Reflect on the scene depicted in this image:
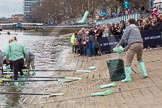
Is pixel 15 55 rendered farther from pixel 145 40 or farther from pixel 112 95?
pixel 145 40

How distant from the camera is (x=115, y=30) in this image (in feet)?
86.2

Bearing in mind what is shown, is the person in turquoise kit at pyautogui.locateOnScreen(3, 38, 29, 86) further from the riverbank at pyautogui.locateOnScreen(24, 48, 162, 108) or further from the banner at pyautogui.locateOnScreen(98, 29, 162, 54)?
the banner at pyautogui.locateOnScreen(98, 29, 162, 54)

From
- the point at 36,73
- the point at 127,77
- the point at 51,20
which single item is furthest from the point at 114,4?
the point at 51,20

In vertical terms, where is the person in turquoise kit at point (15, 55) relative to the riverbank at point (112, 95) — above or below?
above

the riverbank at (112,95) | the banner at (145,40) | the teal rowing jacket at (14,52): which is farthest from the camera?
the banner at (145,40)

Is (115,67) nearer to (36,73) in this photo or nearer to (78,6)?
(36,73)

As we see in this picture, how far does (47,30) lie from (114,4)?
198 feet

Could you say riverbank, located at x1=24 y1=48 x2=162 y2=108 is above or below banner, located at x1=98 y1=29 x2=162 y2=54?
below

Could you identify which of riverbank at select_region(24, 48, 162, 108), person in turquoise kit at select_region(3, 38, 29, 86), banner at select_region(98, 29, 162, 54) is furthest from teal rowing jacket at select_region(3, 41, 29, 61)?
banner at select_region(98, 29, 162, 54)

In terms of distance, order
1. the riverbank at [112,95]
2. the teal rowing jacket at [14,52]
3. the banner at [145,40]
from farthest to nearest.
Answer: the banner at [145,40], the teal rowing jacket at [14,52], the riverbank at [112,95]

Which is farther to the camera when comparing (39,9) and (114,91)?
(39,9)

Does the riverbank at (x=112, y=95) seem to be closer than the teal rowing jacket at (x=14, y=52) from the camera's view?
Yes

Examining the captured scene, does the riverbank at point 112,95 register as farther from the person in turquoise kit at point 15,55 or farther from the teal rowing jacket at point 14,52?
the teal rowing jacket at point 14,52

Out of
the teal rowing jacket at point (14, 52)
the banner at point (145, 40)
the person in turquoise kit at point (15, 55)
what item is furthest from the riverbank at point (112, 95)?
the banner at point (145, 40)
